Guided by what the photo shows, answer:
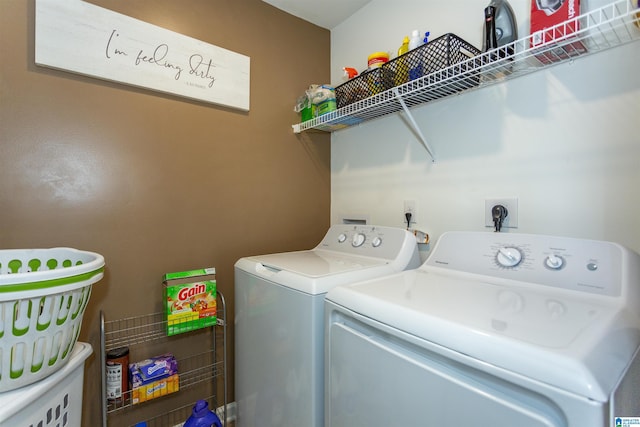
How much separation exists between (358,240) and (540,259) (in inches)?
29.4

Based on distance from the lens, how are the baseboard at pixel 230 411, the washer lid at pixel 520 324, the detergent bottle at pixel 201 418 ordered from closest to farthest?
the washer lid at pixel 520 324
the detergent bottle at pixel 201 418
the baseboard at pixel 230 411

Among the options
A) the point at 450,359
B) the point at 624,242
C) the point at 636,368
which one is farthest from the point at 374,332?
the point at 624,242

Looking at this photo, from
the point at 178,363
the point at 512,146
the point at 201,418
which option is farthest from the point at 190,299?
the point at 512,146

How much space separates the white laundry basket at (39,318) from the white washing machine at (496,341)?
2.40 ft

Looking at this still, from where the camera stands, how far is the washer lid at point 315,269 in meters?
1.03

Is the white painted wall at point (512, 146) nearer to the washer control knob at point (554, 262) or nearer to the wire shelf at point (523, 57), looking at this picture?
the wire shelf at point (523, 57)

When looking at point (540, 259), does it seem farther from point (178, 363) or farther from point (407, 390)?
point (178, 363)

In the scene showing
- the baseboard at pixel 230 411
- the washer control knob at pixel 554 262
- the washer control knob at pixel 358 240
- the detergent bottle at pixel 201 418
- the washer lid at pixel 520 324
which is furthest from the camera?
the baseboard at pixel 230 411

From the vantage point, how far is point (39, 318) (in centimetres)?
80

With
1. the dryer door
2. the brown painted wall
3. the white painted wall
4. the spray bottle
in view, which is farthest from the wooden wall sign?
the dryer door

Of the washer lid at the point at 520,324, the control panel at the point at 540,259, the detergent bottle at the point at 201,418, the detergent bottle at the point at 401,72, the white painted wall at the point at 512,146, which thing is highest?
the detergent bottle at the point at 401,72

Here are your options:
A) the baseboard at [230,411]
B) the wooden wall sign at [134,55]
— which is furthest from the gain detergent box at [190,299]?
the wooden wall sign at [134,55]

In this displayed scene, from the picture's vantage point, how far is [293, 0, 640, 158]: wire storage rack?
896 millimetres

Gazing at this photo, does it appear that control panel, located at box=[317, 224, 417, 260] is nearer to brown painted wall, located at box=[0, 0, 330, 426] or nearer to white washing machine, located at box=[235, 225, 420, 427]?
white washing machine, located at box=[235, 225, 420, 427]
